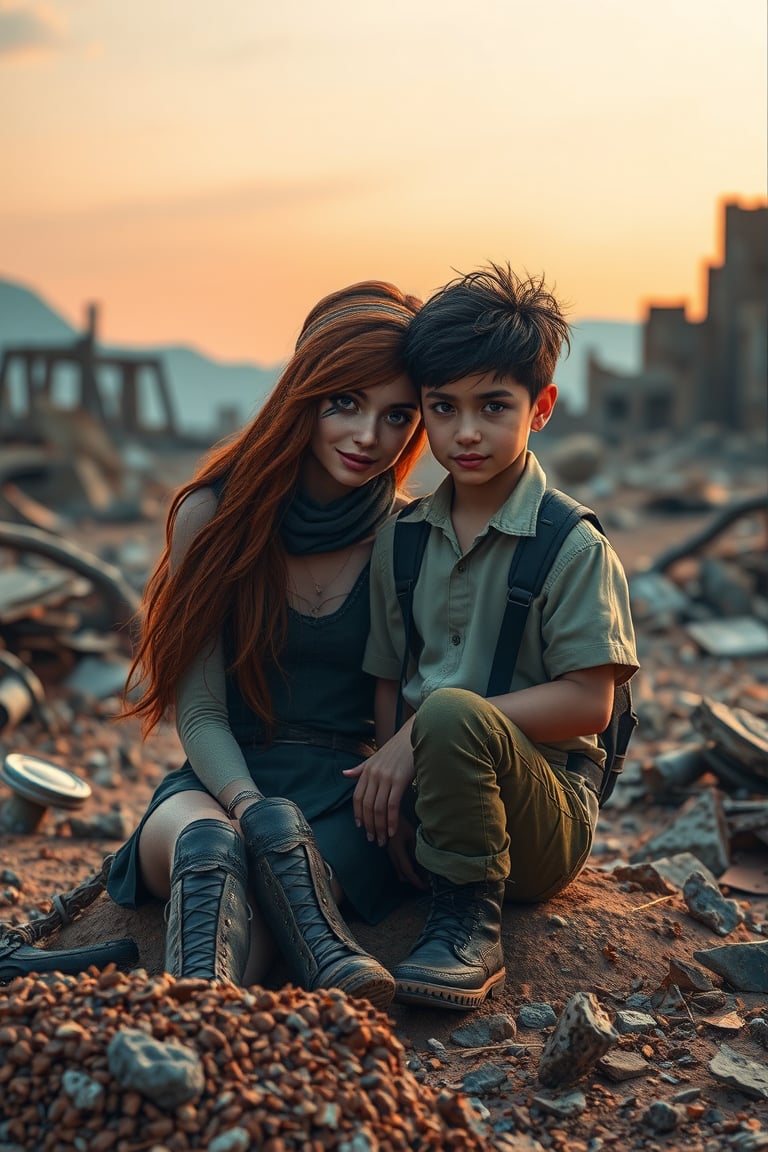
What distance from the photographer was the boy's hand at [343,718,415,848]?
313 cm

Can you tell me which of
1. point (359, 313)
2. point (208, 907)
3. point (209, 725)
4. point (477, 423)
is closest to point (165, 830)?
point (209, 725)

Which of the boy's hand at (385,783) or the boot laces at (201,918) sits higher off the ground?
the boy's hand at (385,783)

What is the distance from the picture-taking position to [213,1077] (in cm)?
227

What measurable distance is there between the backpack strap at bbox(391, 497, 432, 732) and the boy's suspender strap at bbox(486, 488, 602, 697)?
0.96ft

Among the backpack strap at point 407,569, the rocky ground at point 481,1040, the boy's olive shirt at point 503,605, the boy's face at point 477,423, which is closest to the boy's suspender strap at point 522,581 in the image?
the boy's olive shirt at point 503,605

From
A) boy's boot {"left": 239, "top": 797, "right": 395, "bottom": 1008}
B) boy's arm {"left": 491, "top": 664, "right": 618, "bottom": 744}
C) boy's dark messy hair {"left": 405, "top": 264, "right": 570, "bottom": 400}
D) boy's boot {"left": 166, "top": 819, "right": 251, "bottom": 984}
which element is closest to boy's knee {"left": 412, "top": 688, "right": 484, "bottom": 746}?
boy's arm {"left": 491, "top": 664, "right": 618, "bottom": 744}

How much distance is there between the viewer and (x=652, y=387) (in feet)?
98.6

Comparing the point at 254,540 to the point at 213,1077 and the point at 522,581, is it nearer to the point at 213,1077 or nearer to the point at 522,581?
the point at 522,581

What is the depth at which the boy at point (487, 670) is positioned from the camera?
9.59 feet

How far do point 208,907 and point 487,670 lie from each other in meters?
0.86

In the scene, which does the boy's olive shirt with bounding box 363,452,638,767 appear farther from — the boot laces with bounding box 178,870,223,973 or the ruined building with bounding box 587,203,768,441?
the ruined building with bounding box 587,203,768,441

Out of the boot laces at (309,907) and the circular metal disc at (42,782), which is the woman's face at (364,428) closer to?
the boot laces at (309,907)

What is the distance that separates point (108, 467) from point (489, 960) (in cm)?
1908

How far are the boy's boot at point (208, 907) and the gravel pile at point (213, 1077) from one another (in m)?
0.18
